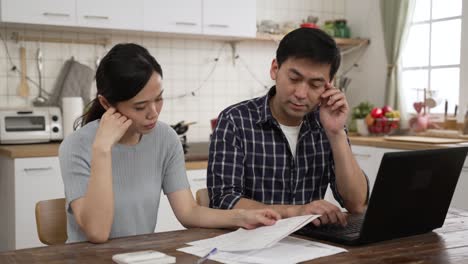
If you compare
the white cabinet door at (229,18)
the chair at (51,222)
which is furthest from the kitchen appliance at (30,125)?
the chair at (51,222)

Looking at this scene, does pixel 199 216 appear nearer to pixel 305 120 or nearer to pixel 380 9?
pixel 305 120

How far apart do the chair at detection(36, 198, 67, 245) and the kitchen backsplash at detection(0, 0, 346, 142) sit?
2049 millimetres

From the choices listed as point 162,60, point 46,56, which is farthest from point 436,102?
point 46,56

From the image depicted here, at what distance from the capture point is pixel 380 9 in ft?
14.6

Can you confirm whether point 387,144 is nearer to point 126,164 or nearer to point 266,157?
point 266,157

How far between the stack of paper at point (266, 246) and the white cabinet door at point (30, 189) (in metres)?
1.99

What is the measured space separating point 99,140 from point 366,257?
757 millimetres

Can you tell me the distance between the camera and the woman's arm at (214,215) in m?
1.54

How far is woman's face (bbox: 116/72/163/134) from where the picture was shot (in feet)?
5.49

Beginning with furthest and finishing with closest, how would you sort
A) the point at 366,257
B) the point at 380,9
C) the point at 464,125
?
the point at 380,9
the point at 464,125
the point at 366,257

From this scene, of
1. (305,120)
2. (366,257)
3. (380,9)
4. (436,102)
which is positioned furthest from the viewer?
(380,9)

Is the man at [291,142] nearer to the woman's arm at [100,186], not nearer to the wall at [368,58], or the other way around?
the woman's arm at [100,186]

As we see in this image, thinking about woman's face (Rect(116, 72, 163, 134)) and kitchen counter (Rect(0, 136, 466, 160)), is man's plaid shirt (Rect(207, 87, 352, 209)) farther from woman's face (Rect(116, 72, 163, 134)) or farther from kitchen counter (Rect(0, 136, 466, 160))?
kitchen counter (Rect(0, 136, 466, 160))

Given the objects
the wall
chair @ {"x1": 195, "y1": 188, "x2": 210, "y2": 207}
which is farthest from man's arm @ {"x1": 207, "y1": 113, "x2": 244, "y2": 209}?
the wall
